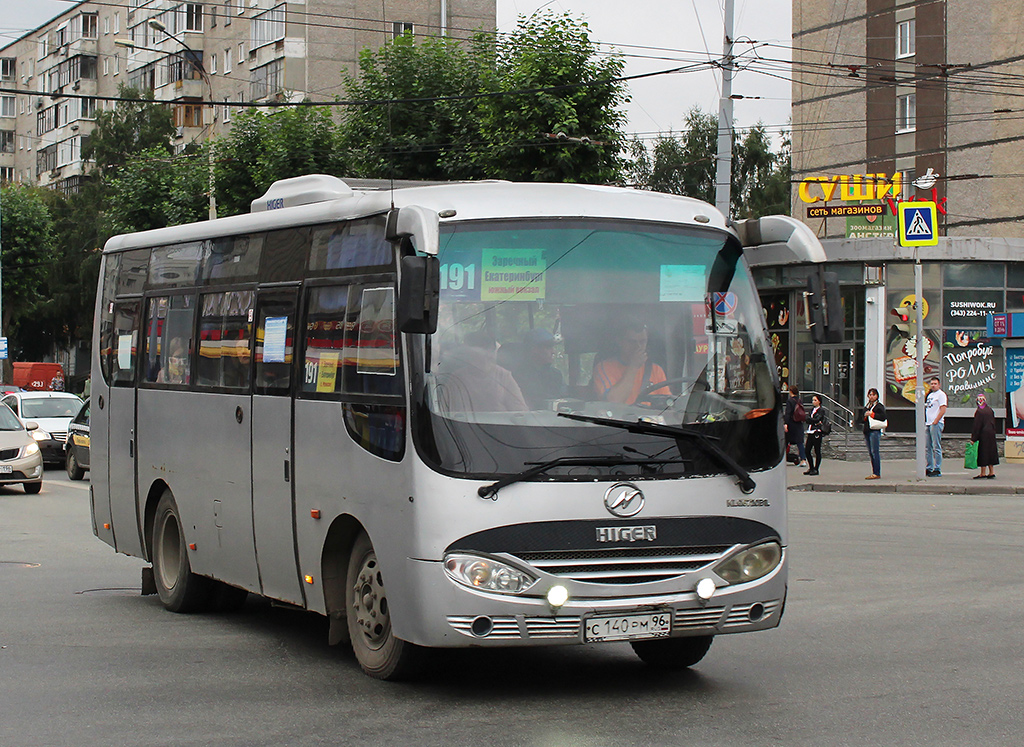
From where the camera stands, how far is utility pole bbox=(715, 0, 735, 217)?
2322cm

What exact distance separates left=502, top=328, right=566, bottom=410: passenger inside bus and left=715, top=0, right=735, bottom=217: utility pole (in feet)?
51.8

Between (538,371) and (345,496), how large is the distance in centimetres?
133

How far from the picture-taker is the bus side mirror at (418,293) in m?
6.43

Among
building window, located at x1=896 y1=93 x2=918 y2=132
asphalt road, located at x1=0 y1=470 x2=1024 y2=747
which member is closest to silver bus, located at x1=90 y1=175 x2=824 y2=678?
asphalt road, located at x1=0 y1=470 x2=1024 y2=747

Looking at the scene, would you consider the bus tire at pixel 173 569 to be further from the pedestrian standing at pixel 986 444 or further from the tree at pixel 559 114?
the tree at pixel 559 114

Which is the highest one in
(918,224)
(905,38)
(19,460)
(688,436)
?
(905,38)

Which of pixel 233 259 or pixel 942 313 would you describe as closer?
pixel 233 259

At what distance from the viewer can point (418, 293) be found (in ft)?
21.1

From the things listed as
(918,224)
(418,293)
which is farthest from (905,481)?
(418,293)

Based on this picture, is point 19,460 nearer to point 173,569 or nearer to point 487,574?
point 173,569

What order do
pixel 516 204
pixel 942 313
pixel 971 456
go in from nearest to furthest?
pixel 516 204 → pixel 971 456 → pixel 942 313

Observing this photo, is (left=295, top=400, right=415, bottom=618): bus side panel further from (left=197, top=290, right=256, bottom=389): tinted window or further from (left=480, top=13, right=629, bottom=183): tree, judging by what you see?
(left=480, top=13, right=629, bottom=183): tree

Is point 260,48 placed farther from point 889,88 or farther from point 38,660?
point 38,660

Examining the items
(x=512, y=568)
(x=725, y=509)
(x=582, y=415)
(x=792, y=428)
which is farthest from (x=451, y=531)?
(x=792, y=428)
